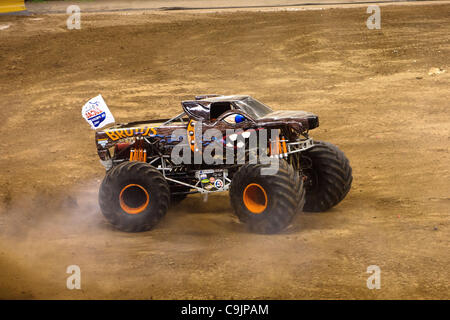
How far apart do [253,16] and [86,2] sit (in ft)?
29.2

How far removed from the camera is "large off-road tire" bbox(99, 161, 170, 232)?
980cm

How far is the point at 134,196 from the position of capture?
32.8 ft

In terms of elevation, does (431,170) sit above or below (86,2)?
below

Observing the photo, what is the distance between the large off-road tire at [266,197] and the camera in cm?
910

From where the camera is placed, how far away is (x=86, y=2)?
29.0m

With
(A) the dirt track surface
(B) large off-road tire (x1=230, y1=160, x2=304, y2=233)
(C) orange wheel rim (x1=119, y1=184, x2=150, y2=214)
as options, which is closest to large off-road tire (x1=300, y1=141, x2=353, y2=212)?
(A) the dirt track surface

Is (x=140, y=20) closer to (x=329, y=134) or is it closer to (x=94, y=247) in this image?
(x=329, y=134)

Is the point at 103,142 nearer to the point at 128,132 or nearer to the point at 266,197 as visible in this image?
the point at 128,132

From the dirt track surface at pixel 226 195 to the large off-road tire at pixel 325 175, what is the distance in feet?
0.99

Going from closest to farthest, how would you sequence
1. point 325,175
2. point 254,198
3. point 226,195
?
1. point 254,198
2. point 325,175
3. point 226,195

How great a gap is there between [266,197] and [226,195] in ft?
9.15

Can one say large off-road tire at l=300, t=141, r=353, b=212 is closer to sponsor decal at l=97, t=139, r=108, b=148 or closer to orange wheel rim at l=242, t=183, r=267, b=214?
orange wheel rim at l=242, t=183, r=267, b=214

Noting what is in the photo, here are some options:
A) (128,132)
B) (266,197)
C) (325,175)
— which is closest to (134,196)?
(128,132)

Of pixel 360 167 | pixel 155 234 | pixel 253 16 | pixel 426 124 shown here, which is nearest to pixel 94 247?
pixel 155 234
